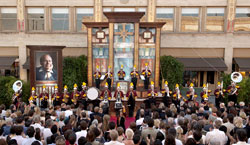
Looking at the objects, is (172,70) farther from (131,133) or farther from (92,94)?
(131,133)

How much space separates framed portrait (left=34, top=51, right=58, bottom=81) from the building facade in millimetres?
7246

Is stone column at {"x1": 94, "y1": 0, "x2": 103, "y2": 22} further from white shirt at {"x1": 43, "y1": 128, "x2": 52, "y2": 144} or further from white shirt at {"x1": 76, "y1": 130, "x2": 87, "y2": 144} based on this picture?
white shirt at {"x1": 76, "y1": 130, "x2": 87, "y2": 144}

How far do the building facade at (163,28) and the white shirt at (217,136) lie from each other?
1654 cm

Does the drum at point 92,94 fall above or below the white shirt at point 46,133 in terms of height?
above

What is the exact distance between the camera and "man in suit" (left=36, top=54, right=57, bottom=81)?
53.6 ft

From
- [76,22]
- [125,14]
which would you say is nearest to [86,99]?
[125,14]

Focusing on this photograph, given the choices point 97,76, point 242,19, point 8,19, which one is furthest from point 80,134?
point 242,19

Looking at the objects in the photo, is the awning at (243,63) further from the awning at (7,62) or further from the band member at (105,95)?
the awning at (7,62)

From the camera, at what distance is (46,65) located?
53.8 ft

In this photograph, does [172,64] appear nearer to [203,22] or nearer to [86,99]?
[203,22]

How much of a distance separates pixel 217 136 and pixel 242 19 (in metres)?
19.9

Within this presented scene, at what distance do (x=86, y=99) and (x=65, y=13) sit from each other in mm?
12053

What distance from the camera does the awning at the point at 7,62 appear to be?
22.5 metres

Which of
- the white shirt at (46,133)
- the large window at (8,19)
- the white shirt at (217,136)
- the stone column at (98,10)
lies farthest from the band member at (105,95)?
the large window at (8,19)
